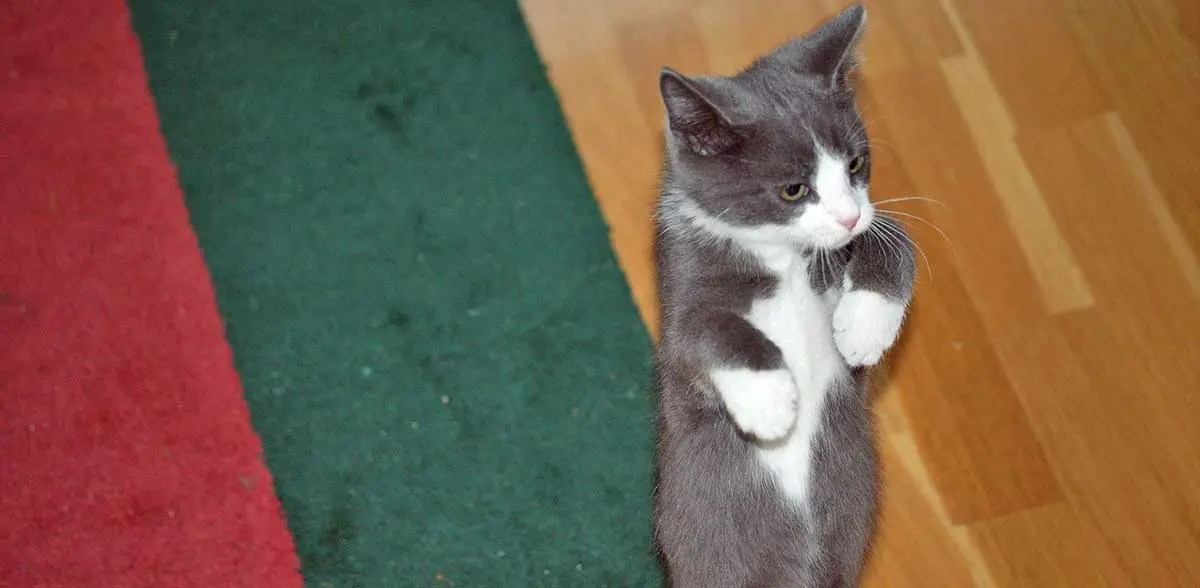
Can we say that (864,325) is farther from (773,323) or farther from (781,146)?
(781,146)

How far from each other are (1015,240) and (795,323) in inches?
27.6

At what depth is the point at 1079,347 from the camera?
2.04 meters

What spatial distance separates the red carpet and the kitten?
0.76 meters

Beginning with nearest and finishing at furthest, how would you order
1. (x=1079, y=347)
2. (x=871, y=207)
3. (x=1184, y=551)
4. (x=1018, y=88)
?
(x=871, y=207) → (x=1184, y=551) → (x=1079, y=347) → (x=1018, y=88)

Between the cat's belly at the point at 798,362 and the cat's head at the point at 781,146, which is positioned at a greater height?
the cat's head at the point at 781,146

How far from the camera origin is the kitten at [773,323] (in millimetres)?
1521

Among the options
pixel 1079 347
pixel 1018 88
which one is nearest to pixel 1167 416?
pixel 1079 347

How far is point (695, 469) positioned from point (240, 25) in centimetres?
132

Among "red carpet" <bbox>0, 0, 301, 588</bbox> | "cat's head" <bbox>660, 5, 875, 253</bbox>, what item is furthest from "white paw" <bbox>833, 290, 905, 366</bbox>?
"red carpet" <bbox>0, 0, 301, 588</bbox>

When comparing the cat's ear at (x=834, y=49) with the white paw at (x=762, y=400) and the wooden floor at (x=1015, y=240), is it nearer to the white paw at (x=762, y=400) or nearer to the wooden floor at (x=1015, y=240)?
the white paw at (x=762, y=400)

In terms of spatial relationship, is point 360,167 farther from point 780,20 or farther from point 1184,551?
point 1184,551

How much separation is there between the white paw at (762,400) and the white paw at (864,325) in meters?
0.13

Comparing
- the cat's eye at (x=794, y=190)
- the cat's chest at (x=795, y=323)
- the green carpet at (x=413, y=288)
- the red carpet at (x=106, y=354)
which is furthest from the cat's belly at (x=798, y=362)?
the red carpet at (x=106, y=354)

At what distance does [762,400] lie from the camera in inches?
59.2
